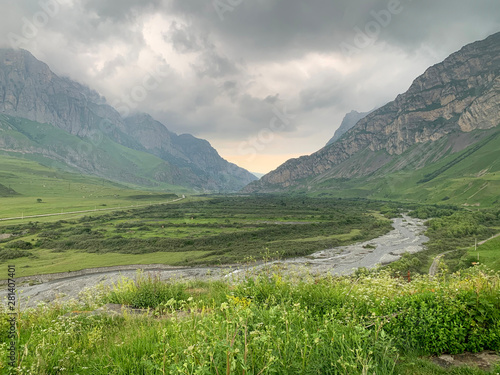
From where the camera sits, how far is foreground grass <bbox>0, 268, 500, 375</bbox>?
437cm

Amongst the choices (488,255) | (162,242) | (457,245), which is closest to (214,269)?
(162,242)

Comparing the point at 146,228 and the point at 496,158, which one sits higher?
the point at 496,158

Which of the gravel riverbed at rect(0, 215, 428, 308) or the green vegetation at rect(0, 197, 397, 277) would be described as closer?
the gravel riverbed at rect(0, 215, 428, 308)

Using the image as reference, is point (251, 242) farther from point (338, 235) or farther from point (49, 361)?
point (49, 361)

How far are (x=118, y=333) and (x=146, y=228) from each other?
81.5m

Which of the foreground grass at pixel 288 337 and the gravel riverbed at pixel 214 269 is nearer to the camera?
the foreground grass at pixel 288 337

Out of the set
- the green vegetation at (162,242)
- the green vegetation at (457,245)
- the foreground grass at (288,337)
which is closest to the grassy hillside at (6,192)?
the green vegetation at (162,242)

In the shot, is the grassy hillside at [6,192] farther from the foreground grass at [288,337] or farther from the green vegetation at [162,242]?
the foreground grass at [288,337]

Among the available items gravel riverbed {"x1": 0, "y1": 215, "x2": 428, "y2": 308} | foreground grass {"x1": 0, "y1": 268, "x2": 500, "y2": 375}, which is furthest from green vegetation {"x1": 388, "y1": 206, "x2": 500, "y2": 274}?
foreground grass {"x1": 0, "y1": 268, "x2": 500, "y2": 375}

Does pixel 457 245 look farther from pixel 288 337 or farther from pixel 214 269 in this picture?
pixel 288 337

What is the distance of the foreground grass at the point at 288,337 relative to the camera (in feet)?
14.3

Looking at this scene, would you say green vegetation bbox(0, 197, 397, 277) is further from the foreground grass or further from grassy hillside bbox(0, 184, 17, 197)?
grassy hillside bbox(0, 184, 17, 197)

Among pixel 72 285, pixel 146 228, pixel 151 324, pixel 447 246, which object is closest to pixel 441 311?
pixel 151 324

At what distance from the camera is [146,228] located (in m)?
83.0
